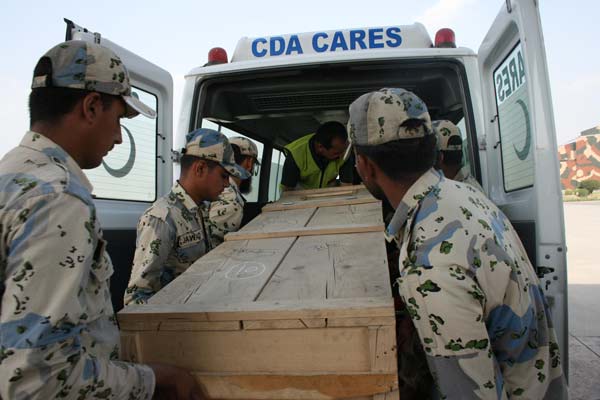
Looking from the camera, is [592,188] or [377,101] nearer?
[377,101]

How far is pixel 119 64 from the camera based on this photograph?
1200 millimetres

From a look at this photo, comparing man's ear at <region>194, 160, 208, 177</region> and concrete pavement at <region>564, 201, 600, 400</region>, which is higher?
man's ear at <region>194, 160, 208, 177</region>

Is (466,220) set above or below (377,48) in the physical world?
below

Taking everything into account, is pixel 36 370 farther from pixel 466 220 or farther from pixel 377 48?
pixel 377 48

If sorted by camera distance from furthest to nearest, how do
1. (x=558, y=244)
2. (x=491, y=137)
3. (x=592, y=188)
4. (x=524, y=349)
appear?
(x=592, y=188) < (x=491, y=137) < (x=558, y=244) < (x=524, y=349)

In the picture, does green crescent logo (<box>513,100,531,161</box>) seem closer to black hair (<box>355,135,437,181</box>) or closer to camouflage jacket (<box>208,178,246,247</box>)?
black hair (<box>355,135,437,181</box>)

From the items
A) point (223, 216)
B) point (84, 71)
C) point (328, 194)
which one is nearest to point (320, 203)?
point (328, 194)

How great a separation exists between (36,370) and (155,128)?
89.5 inches

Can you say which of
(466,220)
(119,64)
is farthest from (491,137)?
(119,64)

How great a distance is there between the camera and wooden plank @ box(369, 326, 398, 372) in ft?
3.84

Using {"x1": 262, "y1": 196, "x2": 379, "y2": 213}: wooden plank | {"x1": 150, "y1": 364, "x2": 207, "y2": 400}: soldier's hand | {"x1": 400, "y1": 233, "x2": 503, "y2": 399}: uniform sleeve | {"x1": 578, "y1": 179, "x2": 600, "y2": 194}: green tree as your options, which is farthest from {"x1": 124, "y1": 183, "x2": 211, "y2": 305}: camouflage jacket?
{"x1": 578, "y1": 179, "x2": 600, "y2": 194}: green tree

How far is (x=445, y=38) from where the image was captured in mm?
2830

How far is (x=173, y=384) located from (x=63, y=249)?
49 centimetres

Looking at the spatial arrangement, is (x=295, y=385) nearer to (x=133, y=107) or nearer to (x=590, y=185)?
(x=133, y=107)
